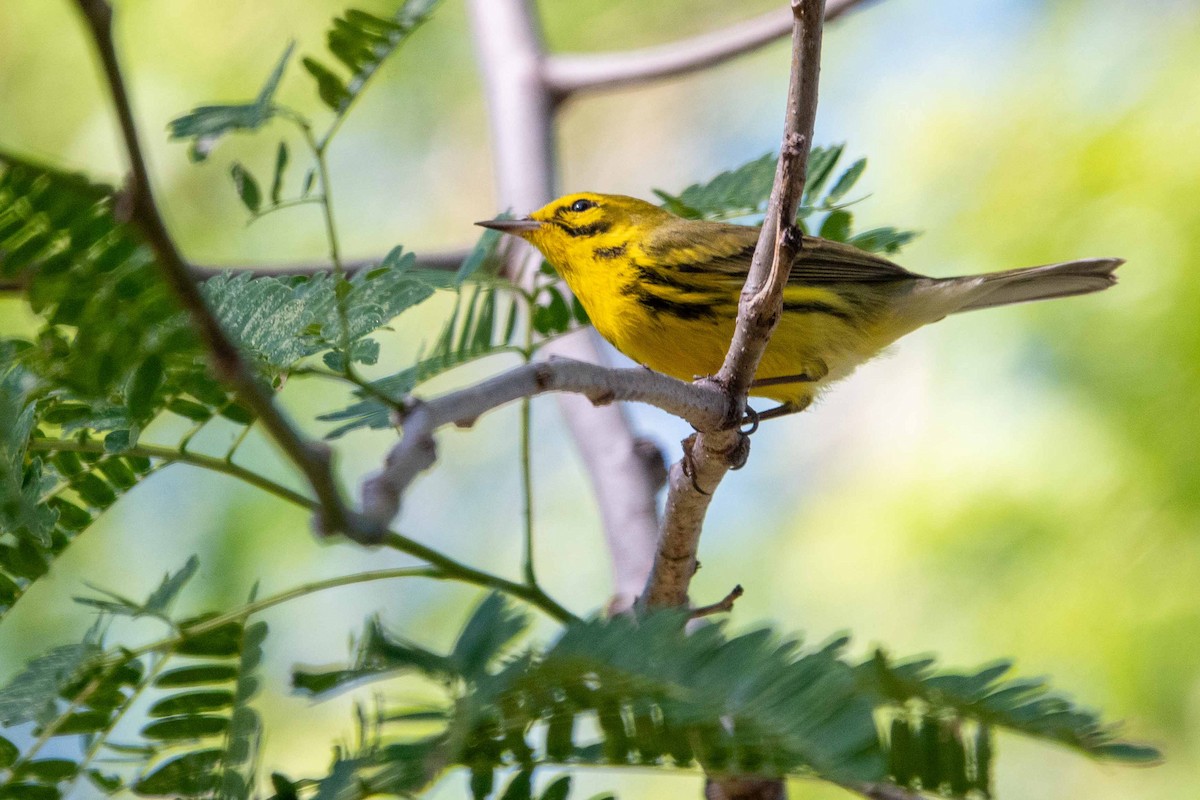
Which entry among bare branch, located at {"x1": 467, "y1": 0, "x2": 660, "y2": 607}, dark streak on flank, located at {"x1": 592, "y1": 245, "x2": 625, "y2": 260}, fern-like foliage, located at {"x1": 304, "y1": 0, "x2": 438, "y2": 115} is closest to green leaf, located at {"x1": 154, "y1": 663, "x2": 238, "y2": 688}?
fern-like foliage, located at {"x1": 304, "y1": 0, "x2": 438, "y2": 115}

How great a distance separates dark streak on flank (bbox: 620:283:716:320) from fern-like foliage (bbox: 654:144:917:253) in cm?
39

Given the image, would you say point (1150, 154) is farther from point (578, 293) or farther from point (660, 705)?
point (660, 705)

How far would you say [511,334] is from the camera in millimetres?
2520

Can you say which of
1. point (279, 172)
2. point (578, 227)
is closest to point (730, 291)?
point (578, 227)

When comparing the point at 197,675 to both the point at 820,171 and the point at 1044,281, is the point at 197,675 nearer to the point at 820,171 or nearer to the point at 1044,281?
the point at 820,171

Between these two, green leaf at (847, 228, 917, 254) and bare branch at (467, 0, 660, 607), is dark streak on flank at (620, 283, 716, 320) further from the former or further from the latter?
green leaf at (847, 228, 917, 254)

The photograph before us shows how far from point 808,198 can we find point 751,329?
81 cm

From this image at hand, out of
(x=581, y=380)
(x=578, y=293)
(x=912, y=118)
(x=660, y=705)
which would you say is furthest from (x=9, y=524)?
(x=912, y=118)

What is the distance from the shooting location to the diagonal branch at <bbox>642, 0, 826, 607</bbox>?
174cm

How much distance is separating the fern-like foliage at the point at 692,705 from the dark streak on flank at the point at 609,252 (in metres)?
2.24

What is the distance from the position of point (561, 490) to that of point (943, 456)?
2470mm

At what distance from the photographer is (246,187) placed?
6.82 ft

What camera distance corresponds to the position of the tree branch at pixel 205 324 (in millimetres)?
836

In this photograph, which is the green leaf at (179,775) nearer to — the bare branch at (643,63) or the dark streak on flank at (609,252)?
the dark streak on flank at (609,252)
